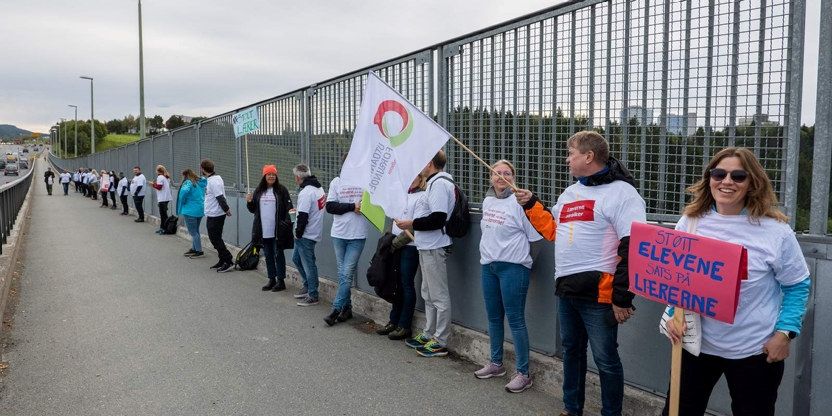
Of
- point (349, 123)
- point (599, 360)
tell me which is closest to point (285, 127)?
point (349, 123)

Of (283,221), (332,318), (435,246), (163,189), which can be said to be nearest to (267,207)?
(283,221)

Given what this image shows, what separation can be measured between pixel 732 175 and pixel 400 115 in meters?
2.97

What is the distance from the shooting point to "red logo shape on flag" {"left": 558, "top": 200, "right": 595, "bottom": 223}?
3.54 metres

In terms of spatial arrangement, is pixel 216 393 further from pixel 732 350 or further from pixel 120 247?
pixel 120 247

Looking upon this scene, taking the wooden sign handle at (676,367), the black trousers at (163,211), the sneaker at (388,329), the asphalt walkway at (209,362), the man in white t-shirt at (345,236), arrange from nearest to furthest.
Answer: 1. the wooden sign handle at (676,367)
2. the asphalt walkway at (209,362)
3. the sneaker at (388,329)
4. the man in white t-shirt at (345,236)
5. the black trousers at (163,211)

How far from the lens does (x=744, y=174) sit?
2.70m

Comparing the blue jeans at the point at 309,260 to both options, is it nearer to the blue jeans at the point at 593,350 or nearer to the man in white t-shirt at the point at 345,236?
the man in white t-shirt at the point at 345,236

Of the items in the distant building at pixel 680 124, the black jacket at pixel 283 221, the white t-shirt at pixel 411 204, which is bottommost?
the black jacket at pixel 283 221

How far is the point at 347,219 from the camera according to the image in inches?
265

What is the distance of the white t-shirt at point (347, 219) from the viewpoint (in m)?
6.73

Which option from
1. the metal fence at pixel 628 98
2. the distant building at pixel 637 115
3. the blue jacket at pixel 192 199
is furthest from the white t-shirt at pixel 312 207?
the blue jacket at pixel 192 199

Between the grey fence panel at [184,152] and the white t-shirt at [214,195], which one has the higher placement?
the grey fence panel at [184,152]

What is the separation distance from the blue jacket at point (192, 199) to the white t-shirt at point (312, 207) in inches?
200

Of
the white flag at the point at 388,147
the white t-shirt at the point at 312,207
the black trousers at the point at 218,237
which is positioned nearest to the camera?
the white flag at the point at 388,147
